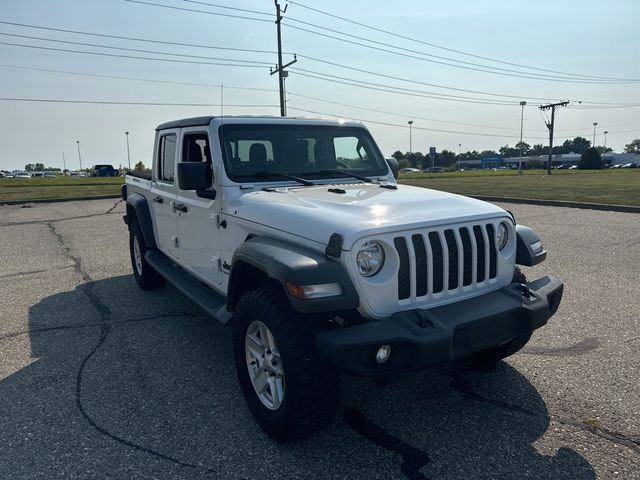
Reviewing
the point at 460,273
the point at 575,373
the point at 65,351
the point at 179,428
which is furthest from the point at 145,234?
the point at 575,373

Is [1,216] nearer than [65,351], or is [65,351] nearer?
[65,351]

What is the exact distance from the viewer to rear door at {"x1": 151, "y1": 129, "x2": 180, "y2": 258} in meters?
4.93

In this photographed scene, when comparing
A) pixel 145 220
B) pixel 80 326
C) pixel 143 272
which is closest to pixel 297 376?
pixel 80 326

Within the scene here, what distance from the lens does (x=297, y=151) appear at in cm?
432

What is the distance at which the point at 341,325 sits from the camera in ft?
9.24

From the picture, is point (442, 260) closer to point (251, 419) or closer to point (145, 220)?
point (251, 419)

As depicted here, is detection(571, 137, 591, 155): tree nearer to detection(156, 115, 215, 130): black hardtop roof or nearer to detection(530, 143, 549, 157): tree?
detection(530, 143, 549, 157): tree

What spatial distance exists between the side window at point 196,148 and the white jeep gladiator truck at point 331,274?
3 cm

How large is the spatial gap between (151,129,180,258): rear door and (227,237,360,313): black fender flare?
2250mm

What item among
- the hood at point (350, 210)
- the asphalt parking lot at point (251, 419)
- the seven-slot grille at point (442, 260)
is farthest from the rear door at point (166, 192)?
the seven-slot grille at point (442, 260)

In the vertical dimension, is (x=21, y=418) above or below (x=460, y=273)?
below

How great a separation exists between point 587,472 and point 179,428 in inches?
92.2

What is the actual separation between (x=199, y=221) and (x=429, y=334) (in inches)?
97.7

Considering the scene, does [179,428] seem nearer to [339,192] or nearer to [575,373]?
[339,192]
